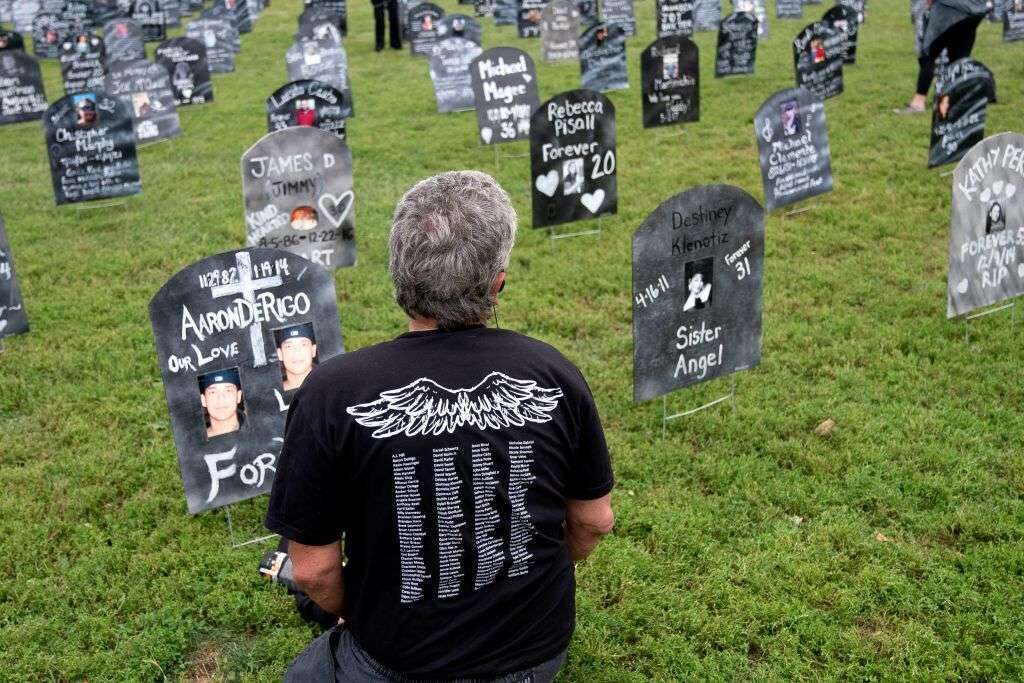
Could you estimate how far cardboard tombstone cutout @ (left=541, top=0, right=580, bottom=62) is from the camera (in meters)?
16.2

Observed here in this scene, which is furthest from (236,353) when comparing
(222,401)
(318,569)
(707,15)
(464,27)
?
(707,15)

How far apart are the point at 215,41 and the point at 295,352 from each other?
1487 cm

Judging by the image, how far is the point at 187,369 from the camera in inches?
169

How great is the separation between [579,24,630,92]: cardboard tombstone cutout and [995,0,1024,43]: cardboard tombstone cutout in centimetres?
740

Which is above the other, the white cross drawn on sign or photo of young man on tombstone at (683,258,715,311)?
the white cross drawn on sign

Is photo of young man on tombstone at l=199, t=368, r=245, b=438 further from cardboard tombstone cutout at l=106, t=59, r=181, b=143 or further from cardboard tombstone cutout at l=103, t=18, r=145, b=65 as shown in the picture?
cardboard tombstone cutout at l=103, t=18, r=145, b=65

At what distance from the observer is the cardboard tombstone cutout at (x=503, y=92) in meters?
10.8

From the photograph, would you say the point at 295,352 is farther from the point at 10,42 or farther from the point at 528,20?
the point at 528,20

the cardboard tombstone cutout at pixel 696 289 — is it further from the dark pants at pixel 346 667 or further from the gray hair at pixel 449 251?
the dark pants at pixel 346 667

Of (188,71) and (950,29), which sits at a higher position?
(950,29)

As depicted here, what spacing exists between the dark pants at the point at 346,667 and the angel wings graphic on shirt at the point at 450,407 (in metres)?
0.67

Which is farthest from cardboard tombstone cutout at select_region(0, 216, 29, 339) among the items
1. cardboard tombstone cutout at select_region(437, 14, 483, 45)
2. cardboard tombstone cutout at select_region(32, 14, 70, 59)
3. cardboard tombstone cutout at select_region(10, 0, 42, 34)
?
cardboard tombstone cutout at select_region(10, 0, 42, 34)

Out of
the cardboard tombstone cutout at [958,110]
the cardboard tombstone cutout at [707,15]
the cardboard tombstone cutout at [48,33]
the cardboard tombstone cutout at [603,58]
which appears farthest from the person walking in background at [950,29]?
the cardboard tombstone cutout at [48,33]

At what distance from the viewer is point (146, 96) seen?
41.0ft
